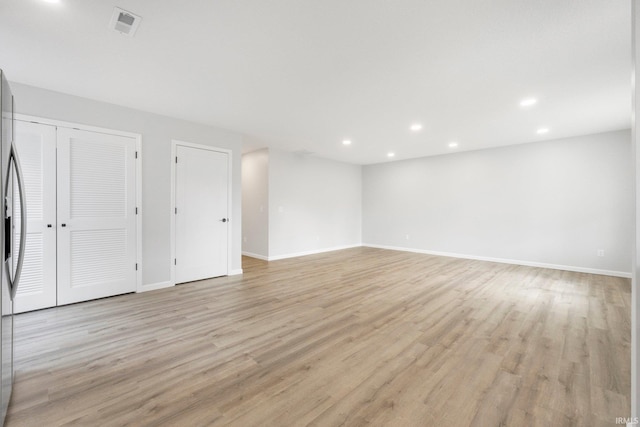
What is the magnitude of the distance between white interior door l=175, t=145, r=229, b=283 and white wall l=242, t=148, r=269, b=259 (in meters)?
1.54

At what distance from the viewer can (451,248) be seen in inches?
265

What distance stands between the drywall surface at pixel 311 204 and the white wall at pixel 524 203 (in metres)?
1.09

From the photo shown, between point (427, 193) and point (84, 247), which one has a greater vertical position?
point (427, 193)

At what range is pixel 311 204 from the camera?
7.14 m

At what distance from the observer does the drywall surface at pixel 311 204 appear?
250 inches

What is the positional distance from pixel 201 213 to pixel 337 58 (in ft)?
10.7

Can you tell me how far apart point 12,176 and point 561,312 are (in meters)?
5.18

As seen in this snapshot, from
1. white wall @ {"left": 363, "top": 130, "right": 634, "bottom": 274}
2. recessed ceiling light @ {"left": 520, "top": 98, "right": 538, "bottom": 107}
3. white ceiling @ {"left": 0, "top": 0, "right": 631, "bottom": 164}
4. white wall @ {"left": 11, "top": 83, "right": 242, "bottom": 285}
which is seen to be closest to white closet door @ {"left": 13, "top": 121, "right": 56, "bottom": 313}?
white wall @ {"left": 11, "top": 83, "right": 242, "bottom": 285}

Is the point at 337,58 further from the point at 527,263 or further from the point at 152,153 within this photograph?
the point at 527,263

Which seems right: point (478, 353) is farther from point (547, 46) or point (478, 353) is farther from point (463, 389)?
point (547, 46)

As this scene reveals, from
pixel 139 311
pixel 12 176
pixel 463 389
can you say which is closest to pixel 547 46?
pixel 463 389

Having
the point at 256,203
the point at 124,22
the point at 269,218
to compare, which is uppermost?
the point at 124,22

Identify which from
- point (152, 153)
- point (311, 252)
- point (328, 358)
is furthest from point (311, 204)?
point (328, 358)

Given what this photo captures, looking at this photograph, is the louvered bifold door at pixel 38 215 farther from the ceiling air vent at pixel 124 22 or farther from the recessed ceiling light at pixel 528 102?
the recessed ceiling light at pixel 528 102
